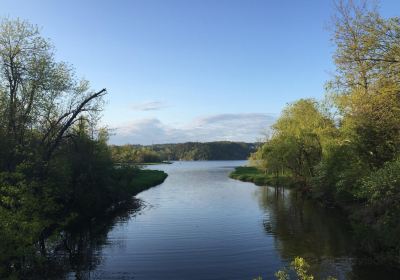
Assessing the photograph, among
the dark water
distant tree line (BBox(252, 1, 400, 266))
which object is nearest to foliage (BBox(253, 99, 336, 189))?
distant tree line (BBox(252, 1, 400, 266))

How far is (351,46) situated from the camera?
23.5m

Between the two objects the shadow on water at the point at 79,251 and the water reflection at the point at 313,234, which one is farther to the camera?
the water reflection at the point at 313,234

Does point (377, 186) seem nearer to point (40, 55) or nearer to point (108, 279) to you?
point (108, 279)

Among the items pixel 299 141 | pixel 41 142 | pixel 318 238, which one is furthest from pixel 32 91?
pixel 299 141

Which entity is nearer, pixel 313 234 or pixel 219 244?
pixel 219 244

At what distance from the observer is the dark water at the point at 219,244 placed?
2444cm

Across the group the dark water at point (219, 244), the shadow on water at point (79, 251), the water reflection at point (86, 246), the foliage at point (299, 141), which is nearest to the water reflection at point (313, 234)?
the dark water at point (219, 244)

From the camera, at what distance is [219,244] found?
31.4 metres

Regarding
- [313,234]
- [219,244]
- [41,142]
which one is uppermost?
[41,142]

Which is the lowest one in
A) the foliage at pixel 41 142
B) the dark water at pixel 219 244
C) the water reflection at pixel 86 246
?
the water reflection at pixel 86 246

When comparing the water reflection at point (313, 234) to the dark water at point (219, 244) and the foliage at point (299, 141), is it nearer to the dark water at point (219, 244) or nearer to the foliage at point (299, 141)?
the dark water at point (219, 244)

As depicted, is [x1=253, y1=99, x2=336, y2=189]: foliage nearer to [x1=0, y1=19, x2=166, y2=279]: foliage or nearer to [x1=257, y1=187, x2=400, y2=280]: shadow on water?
[x1=257, y1=187, x2=400, y2=280]: shadow on water

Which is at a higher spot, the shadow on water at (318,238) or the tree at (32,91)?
the tree at (32,91)

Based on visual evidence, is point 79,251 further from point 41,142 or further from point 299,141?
point 299,141
